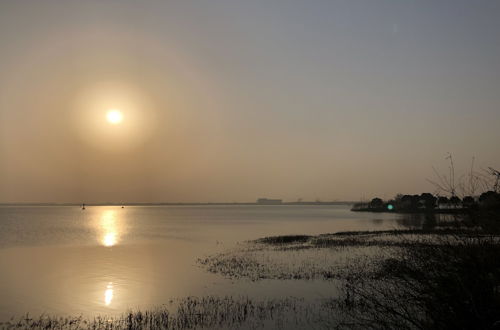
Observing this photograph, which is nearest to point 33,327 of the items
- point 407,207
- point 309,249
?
point 309,249

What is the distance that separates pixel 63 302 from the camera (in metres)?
24.8

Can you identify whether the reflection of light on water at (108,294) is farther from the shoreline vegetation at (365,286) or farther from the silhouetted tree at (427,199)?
the silhouetted tree at (427,199)

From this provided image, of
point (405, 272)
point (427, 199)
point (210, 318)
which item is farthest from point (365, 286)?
point (427, 199)

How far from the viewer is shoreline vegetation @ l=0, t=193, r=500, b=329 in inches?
324

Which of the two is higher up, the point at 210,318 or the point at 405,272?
the point at 405,272

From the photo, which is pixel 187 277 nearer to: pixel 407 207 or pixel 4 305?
pixel 4 305

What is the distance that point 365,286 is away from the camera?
81.6 feet

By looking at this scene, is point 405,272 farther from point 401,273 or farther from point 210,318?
point 210,318

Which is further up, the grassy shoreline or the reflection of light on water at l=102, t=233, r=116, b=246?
the grassy shoreline

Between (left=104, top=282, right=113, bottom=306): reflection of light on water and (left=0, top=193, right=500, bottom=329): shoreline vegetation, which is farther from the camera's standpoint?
(left=104, top=282, right=113, bottom=306): reflection of light on water

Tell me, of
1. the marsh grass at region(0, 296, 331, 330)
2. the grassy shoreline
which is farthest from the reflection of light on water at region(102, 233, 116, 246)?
the marsh grass at region(0, 296, 331, 330)

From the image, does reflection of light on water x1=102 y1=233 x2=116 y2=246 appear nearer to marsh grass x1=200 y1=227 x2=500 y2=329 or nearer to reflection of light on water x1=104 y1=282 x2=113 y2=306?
marsh grass x1=200 y1=227 x2=500 y2=329

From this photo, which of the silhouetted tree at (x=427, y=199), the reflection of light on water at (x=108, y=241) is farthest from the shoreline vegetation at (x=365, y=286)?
the silhouetted tree at (x=427, y=199)

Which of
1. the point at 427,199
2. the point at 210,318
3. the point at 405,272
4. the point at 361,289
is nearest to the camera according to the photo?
the point at 405,272
